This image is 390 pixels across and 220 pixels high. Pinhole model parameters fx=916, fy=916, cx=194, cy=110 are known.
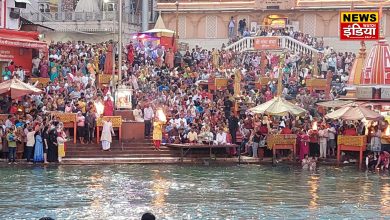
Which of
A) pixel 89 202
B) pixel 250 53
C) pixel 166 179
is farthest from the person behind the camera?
pixel 250 53

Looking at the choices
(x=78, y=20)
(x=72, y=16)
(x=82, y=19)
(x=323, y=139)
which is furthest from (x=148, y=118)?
(x=72, y=16)

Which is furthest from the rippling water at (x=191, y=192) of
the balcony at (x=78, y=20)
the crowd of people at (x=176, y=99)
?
the balcony at (x=78, y=20)

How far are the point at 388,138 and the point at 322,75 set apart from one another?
45.2ft

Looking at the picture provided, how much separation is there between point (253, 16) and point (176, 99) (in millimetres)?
24755

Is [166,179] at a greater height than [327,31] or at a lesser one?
lesser

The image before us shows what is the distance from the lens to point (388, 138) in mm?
29312

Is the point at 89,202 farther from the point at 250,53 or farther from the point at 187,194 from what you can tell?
the point at 250,53

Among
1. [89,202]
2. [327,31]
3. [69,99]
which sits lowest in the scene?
[89,202]

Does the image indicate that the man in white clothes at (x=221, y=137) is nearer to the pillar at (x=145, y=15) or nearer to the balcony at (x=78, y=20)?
the balcony at (x=78, y=20)

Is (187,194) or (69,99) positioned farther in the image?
(69,99)

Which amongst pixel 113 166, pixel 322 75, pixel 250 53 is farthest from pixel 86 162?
pixel 250 53

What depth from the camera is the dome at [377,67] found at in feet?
108

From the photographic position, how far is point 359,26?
3328 centimetres

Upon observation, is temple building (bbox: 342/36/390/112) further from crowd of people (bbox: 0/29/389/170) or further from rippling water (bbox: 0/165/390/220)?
rippling water (bbox: 0/165/390/220)
